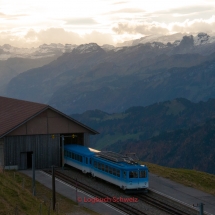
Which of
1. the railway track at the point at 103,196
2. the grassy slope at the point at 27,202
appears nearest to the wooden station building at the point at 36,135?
the railway track at the point at 103,196

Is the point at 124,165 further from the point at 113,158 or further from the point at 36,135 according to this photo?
the point at 36,135

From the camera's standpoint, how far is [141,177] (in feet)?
171

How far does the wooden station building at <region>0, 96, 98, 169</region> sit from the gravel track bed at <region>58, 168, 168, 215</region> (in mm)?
3569

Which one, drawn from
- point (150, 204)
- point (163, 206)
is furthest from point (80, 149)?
point (163, 206)

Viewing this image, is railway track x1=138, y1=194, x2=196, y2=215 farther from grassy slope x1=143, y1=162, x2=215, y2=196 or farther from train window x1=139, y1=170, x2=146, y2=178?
grassy slope x1=143, y1=162, x2=215, y2=196

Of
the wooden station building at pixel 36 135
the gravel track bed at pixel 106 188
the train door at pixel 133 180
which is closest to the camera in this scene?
the gravel track bed at pixel 106 188

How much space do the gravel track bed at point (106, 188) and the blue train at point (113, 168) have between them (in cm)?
62

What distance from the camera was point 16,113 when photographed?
229 ft

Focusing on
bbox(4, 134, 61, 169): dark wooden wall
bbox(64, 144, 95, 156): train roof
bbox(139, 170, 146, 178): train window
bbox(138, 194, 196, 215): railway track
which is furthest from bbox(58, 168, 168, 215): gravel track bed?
bbox(4, 134, 61, 169): dark wooden wall

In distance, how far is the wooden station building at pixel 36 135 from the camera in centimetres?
6327

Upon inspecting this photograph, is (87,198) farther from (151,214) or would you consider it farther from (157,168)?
(157,168)

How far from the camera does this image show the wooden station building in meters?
63.3

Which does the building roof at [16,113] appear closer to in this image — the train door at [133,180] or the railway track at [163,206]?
the train door at [133,180]

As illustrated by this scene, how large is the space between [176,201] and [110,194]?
21.0 feet
